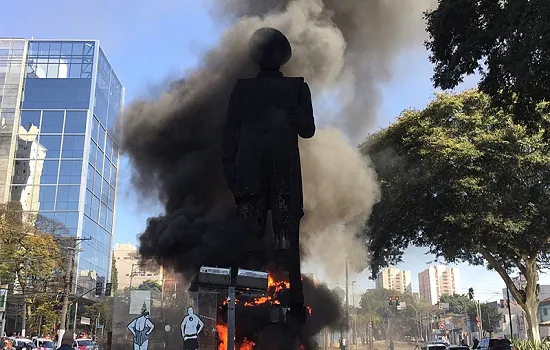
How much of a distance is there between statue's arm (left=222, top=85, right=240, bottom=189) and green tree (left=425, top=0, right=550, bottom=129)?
4.32m

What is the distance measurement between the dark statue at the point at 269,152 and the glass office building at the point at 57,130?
45.3m

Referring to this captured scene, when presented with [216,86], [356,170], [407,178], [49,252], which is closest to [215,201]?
[216,86]

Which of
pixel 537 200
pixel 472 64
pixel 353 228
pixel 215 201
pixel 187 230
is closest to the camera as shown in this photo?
pixel 187 230

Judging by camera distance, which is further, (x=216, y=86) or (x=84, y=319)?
(x=84, y=319)

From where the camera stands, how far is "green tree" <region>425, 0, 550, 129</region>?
834 centimetres

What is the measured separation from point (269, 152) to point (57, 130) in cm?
5118

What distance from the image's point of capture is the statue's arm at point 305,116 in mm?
9062

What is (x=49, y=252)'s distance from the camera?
3512 cm

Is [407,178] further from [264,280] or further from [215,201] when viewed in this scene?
[264,280]

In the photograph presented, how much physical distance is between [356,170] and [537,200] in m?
9.89

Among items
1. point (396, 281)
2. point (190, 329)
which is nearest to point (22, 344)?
point (190, 329)

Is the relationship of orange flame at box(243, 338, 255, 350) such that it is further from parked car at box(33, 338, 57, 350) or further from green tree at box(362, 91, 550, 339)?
parked car at box(33, 338, 57, 350)

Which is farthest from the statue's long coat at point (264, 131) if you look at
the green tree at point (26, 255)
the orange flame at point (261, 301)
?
the green tree at point (26, 255)

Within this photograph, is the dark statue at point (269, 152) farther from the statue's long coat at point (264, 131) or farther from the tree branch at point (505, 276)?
the tree branch at point (505, 276)
